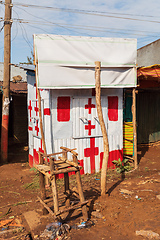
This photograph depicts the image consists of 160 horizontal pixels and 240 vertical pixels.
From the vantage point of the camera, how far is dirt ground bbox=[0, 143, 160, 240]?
3721mm

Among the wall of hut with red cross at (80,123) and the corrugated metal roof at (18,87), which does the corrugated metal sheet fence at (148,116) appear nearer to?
the wall of hut with red cross at (80,123)

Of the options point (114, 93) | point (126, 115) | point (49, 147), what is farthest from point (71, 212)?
point (126, 115)

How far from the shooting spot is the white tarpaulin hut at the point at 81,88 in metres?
6.00

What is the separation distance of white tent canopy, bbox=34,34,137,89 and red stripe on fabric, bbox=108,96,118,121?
0.58 metres

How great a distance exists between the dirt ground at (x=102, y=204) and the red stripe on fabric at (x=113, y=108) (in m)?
1.82

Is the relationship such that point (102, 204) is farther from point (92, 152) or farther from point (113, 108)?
point (113, 108)

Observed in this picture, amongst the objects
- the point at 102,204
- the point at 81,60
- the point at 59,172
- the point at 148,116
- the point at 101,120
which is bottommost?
the point at 102,204

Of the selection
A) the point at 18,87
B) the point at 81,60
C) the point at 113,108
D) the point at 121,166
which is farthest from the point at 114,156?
the point at 18,87

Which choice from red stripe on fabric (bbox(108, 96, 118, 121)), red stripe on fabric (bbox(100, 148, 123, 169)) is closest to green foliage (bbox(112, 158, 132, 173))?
red stripe on fabric (bbox(100, 148, 123, 169))

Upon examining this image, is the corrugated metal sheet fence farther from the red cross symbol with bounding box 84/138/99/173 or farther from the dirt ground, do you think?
the red cross symbol with bounding box 84/138/99/173

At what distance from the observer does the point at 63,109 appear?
652 centimetres

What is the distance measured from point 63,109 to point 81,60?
1553 millimetres

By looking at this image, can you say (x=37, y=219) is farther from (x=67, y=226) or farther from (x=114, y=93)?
(x=114, y=93)

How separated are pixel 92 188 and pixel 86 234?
206 cm
